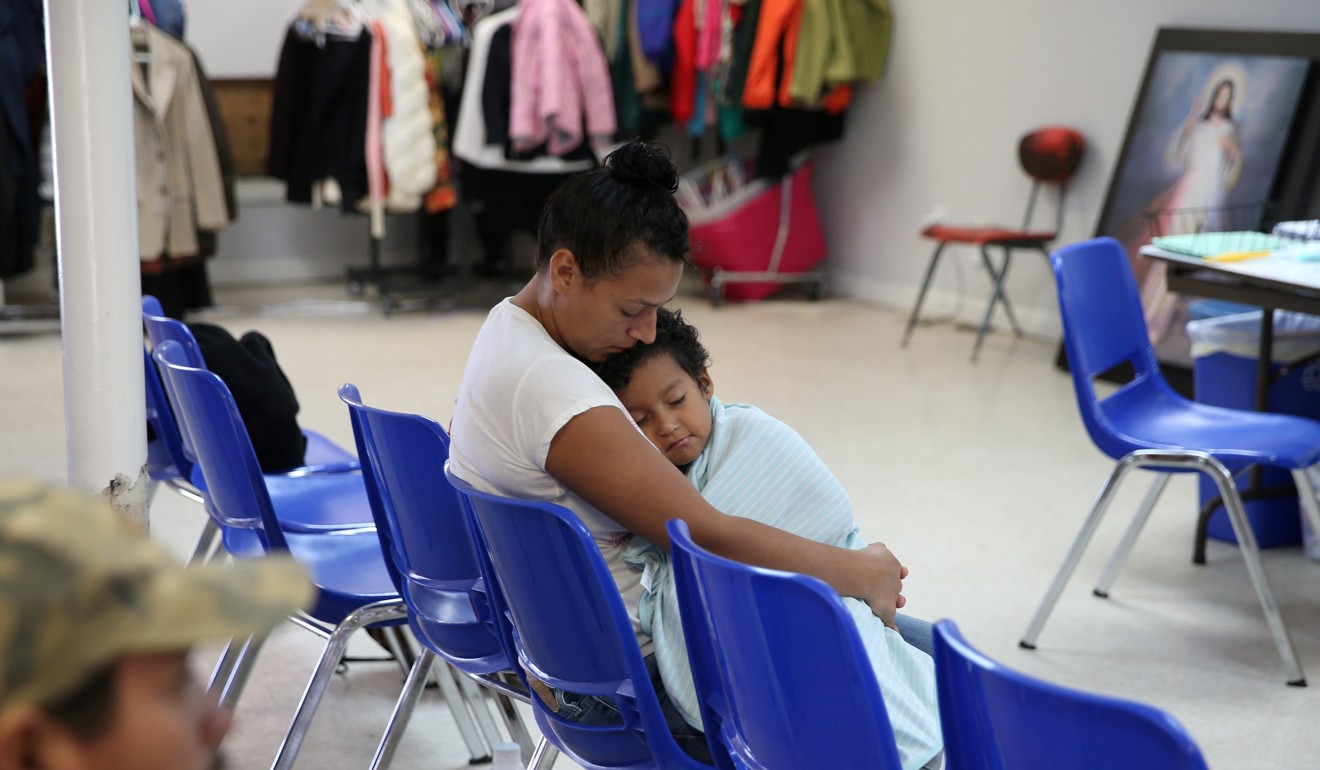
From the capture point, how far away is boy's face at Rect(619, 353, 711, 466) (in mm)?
1690

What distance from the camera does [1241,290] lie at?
311 cm

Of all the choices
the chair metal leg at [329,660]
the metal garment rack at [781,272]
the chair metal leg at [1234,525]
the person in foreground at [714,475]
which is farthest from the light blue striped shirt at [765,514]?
the metal garment rack at [781,272]

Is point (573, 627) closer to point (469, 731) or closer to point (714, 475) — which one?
point (714, 475)

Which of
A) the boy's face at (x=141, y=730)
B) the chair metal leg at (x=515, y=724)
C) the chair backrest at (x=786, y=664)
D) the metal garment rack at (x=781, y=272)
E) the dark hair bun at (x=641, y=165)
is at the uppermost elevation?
the boy's face at (x=141, y=730)

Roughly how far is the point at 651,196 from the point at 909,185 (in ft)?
18.2

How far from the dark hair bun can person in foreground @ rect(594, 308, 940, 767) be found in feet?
0.67

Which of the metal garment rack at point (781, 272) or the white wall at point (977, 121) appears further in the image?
the metal garment rack at point (781, 272)

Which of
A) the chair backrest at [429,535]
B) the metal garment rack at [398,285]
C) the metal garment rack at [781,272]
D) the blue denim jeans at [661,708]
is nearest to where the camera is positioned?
the blue denim jeans at [661,708]

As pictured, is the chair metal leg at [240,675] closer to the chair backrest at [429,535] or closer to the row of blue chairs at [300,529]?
the row of blue chairs at [300,529]

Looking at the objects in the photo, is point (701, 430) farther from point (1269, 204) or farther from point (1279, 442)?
point (1269, 204)

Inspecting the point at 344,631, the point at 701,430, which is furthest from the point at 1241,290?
the point at 344,631

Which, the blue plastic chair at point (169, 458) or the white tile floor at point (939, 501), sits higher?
the blue plastic chair at point (169, 458)

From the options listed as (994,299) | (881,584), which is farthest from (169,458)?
(994,299)

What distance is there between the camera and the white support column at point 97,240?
176 centimetres
